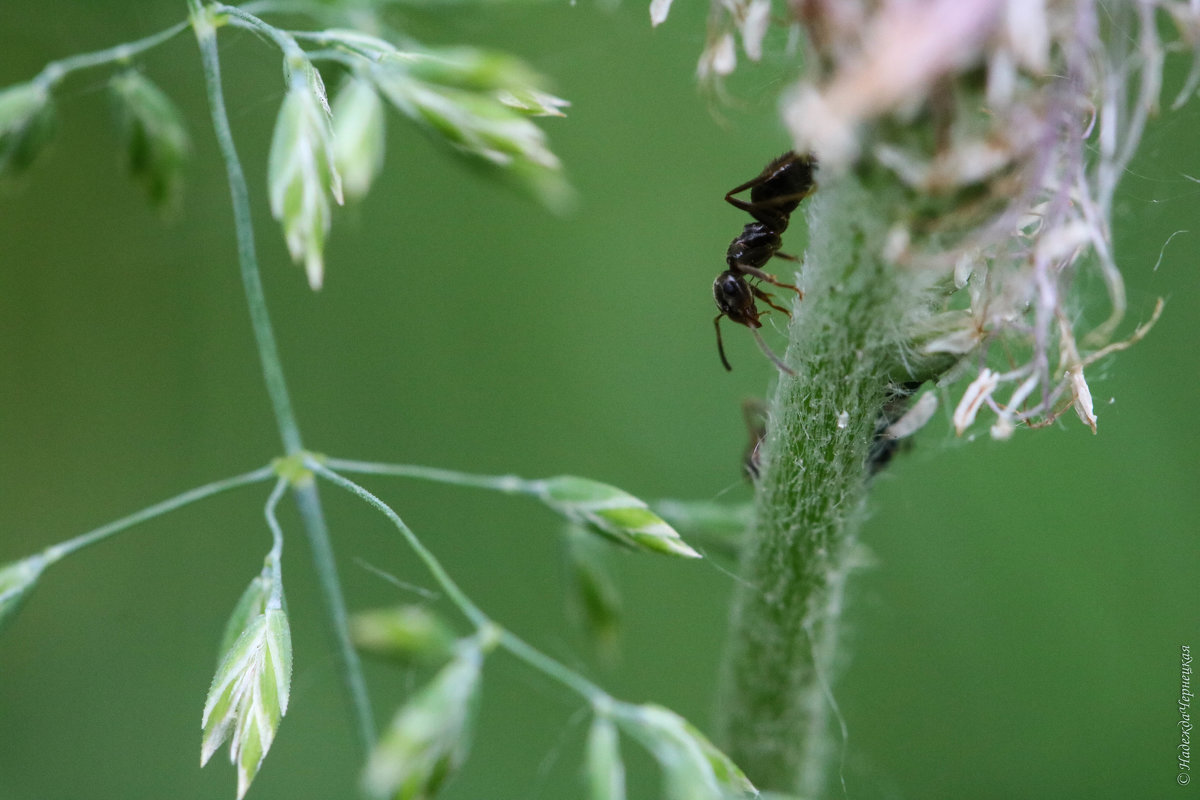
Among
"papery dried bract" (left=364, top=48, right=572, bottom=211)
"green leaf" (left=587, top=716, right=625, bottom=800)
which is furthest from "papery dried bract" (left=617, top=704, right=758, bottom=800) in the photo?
"papery dried bract" (left=364, top=48, right=572, bottom=211)

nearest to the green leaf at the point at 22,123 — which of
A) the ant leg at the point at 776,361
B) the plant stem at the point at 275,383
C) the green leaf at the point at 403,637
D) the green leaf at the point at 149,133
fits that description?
the green leaf at the point at 149,133

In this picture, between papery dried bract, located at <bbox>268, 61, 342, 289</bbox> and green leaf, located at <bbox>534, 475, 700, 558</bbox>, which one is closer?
papery dried bract, located at <bbox>268, 61, 342, 289</bbox>

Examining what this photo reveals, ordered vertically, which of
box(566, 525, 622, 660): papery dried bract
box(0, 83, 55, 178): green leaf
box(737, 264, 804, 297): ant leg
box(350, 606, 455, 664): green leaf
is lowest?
box(566, 525, 622, 660): papery dried bract

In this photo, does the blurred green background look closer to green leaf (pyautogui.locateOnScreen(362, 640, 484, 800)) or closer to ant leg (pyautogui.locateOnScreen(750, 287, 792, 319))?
ant leg (pyautogui.locateOnScreen(750, 287, 792, 319))

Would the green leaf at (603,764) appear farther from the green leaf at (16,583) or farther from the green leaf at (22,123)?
the green leaf at (22,123)

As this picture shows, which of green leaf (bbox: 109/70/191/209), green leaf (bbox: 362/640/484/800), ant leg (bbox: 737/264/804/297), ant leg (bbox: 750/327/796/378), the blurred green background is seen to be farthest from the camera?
the blurred green background

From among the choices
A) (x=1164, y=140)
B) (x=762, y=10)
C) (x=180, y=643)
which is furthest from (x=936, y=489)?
(x=180, y=643)

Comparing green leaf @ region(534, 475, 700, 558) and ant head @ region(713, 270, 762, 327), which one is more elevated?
ant head @ region(713, 270, 762, 327)
